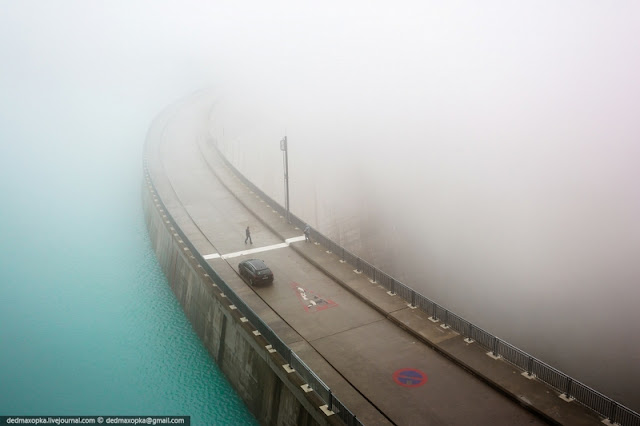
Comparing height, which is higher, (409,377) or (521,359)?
(521,359)

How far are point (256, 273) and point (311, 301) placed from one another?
12.0ft

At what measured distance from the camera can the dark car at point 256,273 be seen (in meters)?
29.3

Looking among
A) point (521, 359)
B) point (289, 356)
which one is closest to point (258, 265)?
point (289, 356)

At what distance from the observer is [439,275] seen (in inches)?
2381

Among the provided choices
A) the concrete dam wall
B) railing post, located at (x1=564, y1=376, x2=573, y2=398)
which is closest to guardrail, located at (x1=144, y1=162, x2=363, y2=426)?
the concrete dam wall

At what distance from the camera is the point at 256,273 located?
96.2 ft

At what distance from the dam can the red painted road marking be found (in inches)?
2.7

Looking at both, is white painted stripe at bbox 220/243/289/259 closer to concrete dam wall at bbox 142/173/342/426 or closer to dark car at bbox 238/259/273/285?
concrete dam wall at bbox 142/173/342/426

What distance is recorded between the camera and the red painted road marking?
27.1m

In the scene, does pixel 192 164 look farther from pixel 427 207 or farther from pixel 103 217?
pixel 427 207

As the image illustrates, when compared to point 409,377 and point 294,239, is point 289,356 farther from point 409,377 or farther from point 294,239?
point 294,239

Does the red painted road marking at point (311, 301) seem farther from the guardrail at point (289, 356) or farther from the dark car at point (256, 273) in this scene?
the guardrail at point (289, 356)

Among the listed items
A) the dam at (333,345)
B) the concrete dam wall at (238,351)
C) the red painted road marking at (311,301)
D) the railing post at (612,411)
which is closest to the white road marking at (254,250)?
the dam at (333,345)

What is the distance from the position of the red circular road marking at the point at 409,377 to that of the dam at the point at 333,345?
0.06 metres
